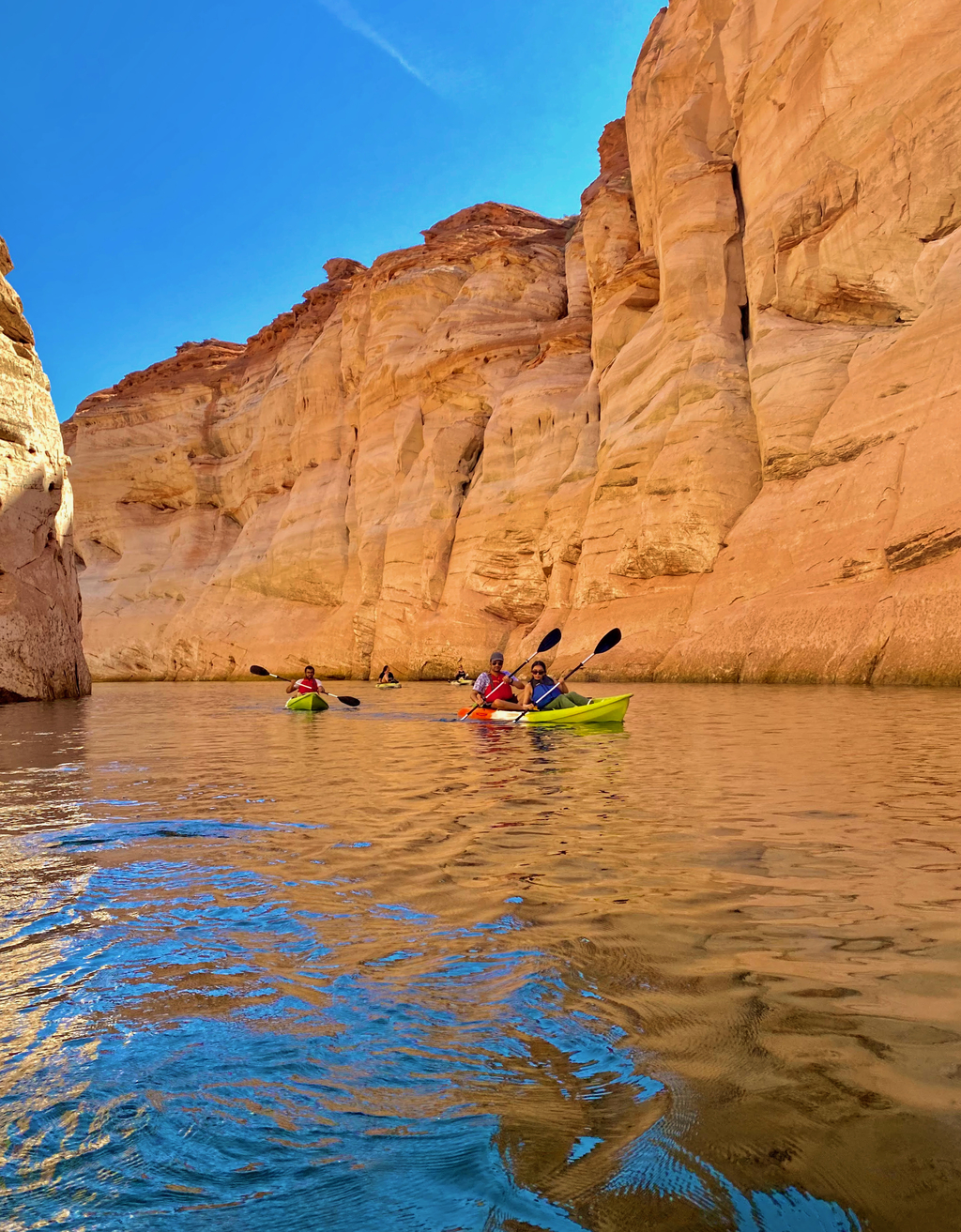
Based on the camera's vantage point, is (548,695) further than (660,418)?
No

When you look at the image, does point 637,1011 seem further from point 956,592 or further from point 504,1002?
point 956,592

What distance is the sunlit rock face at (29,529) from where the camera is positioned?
17500 millimetres

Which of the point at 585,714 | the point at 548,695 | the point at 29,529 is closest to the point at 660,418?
the point at 548,695

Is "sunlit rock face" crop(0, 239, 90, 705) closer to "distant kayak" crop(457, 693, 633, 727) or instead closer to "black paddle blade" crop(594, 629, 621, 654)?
"distant kayak" crop(457, 693, 633, 727)

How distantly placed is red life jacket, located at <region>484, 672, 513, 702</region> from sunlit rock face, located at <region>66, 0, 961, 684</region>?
20.3 ft

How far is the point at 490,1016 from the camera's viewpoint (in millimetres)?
2270

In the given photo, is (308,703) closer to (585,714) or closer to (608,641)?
(608,641)

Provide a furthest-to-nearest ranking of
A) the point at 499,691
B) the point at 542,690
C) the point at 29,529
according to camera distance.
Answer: the point at 29,529 < the point at 499,691 < the point at 542,690

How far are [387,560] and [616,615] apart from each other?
13439mm

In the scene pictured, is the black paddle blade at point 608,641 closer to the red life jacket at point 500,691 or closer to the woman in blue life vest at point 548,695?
the woman in blue life vest at point 548,695

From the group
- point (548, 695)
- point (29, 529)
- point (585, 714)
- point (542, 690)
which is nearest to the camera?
point (585, 714)

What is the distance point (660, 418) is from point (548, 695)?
46.3ft

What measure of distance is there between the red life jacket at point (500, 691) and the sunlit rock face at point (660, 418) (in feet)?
20.3

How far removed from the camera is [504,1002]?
2.35m
